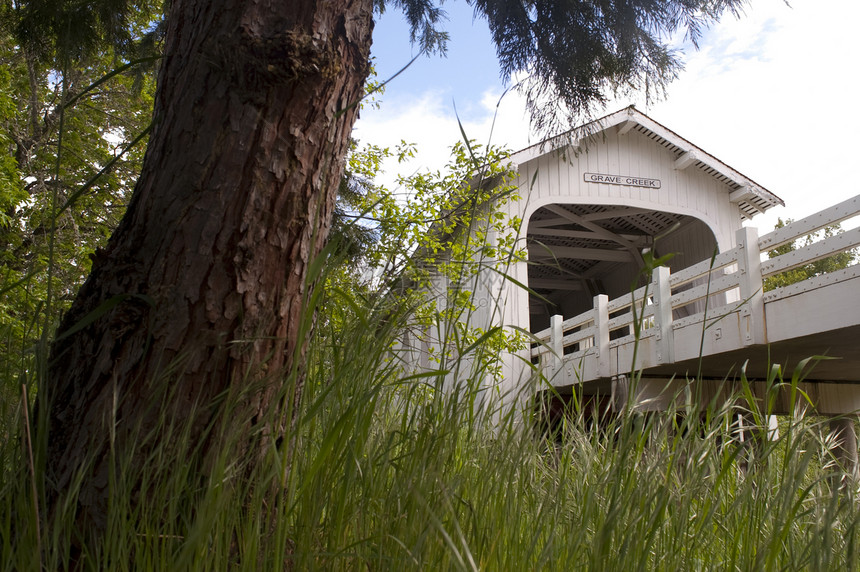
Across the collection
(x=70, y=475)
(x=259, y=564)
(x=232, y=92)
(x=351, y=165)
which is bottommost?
(x=259, y=564)

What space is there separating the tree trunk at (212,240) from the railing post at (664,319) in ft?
21.8

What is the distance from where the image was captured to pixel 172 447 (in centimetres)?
133

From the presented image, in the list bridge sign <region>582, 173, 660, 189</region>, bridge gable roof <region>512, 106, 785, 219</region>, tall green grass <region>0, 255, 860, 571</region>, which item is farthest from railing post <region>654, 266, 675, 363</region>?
tall green grass <region>0, 255, 860, 571</region>

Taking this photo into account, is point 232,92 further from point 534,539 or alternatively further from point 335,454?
point 534,539

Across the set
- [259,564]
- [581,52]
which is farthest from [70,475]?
[581,52]

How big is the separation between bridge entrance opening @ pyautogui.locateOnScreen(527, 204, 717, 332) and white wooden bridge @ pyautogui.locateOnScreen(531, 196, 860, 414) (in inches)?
121

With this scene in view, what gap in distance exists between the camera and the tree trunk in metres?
1.43

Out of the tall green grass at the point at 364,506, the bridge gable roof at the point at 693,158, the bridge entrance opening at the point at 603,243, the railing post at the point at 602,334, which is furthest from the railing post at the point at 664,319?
the tall green grass at the point at 364,506

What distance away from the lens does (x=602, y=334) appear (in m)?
9.49

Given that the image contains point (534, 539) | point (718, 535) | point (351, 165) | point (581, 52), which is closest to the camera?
point (534, 539)

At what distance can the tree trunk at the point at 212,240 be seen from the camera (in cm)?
143

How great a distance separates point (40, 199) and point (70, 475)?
1071 cm

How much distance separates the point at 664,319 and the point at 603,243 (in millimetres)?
8375

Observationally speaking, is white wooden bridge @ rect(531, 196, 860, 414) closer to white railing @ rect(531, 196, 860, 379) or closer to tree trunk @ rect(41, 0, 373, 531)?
white railing @ rect(531, 196, 860, 379)
